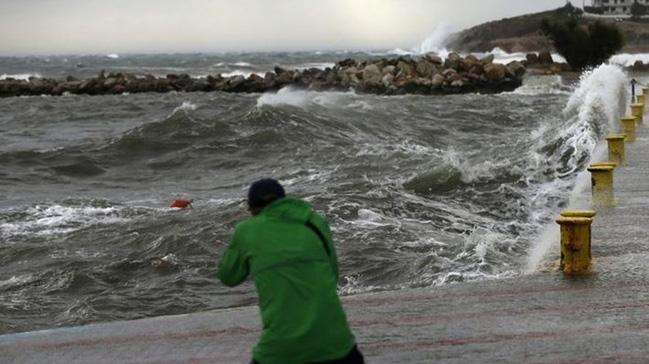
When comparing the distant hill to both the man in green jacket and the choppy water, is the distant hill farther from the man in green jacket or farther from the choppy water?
the man in green jacket

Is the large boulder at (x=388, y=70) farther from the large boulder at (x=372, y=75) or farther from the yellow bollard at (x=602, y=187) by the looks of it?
the yellow bollard at (x=602, y=187)

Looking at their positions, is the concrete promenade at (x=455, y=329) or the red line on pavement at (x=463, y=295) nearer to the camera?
the concrete promenade at (x=455, y=329)

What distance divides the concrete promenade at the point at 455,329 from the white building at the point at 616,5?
387 ft

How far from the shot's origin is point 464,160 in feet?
55.9

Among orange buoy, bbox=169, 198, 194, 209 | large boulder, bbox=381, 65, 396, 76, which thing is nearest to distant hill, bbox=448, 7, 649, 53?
large boulder, bbox=381, 65, 396, 76

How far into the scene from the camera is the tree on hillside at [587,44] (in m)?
51.5

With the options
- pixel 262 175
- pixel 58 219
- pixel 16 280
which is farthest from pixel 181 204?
pixel 16 280

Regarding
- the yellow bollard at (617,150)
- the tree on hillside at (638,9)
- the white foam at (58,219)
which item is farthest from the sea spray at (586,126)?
the tree on hillside at (638,9)

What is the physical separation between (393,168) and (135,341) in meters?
10.7

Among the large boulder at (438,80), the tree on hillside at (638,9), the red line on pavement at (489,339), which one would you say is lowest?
the large boulder at (438,80)

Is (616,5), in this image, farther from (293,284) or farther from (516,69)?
(293,284)

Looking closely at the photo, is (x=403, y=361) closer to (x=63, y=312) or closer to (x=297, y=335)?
(x=297, y=335)

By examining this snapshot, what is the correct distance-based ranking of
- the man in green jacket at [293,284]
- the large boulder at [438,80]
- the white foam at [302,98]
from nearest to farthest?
the man in green jacket at [293,284] < the white foam at [302,98] < the large boulder at [438,80]

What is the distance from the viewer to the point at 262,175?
693 inches
